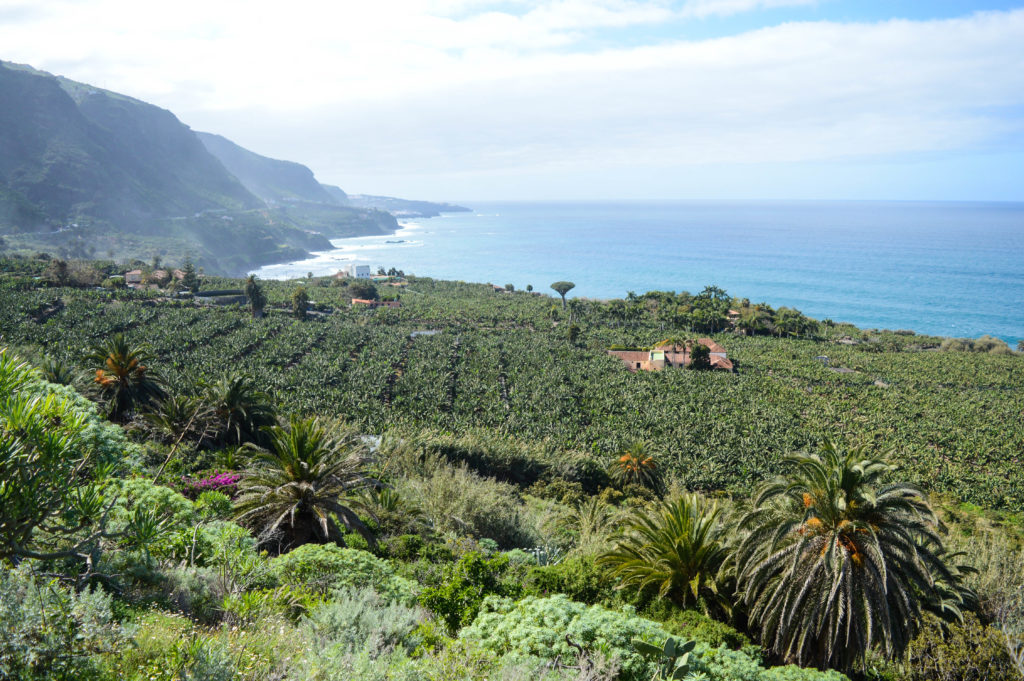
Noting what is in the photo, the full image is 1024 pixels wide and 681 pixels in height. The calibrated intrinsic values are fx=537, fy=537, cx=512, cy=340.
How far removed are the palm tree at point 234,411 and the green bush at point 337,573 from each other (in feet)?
51.3

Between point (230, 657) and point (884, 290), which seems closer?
point (230, 657)

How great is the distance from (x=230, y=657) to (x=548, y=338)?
66.3 metres

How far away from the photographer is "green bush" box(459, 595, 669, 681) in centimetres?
825

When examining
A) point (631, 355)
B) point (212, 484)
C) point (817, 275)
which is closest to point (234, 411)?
point (212, 484)

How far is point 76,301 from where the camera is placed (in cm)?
6203

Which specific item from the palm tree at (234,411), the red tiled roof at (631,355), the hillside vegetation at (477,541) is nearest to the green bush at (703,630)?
the hillside vegetation at (477,541)

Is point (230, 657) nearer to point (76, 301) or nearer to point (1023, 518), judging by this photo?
point (1023, 518)

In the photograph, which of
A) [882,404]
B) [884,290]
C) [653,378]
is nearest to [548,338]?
[653,378]

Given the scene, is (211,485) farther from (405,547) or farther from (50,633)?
(50,633)

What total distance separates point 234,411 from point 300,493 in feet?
43.3

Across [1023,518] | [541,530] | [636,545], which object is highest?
[636,545]

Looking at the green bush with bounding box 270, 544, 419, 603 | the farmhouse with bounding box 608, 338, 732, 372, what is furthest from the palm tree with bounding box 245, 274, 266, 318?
the green bush with bounding box 270, 544, 419, 603

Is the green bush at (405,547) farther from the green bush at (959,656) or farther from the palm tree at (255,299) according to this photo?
the palm tree at (255,299)

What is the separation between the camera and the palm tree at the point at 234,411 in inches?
985
